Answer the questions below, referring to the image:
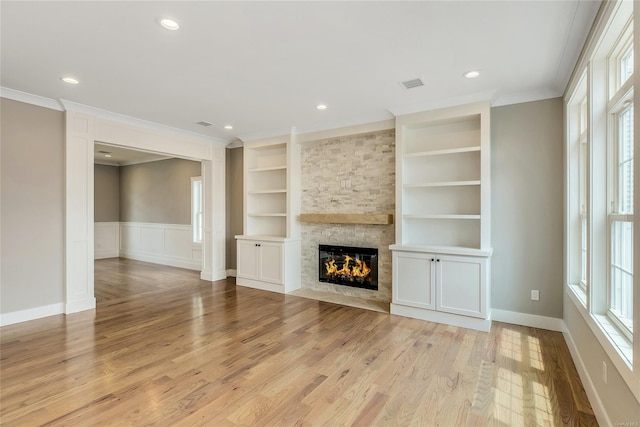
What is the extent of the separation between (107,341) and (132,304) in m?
1.45

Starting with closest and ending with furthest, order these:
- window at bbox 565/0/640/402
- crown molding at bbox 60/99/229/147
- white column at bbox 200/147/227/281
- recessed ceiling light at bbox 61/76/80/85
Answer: window at bbox 565/0/640/402, recessed ceiling light at bbox 61/76/80/85, crown molding at bbox 60/99/229/147, white column at bbox 200/147/227/281

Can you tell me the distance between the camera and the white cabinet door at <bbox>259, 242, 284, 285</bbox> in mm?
5324

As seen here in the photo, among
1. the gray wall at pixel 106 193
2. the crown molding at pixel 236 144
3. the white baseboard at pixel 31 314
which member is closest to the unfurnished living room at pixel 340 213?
the white baseboard at pixel 31 314

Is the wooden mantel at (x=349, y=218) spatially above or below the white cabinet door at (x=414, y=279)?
above

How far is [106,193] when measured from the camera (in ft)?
30.9

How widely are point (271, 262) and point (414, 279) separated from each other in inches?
96.0

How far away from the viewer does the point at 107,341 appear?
3287 millimetres

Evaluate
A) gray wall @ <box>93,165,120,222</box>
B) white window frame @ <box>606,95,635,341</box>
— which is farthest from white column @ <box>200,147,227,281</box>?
white window frame @ <box>606,95,635,341</box>

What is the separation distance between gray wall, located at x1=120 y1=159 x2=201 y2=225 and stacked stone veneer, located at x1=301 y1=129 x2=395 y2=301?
3443mm

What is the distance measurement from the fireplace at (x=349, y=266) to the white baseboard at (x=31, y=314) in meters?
3.61

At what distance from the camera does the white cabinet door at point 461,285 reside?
361cm

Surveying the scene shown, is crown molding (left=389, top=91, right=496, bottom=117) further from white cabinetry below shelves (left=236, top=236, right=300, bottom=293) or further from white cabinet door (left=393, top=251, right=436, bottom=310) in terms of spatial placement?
white cabinetry below shelves (left=236, top=236, right=300, bottom=293)

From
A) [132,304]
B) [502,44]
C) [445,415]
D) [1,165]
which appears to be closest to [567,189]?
[502,44]

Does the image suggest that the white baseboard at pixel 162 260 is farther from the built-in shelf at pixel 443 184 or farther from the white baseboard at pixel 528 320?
the white baseboard at pixel 528 320
